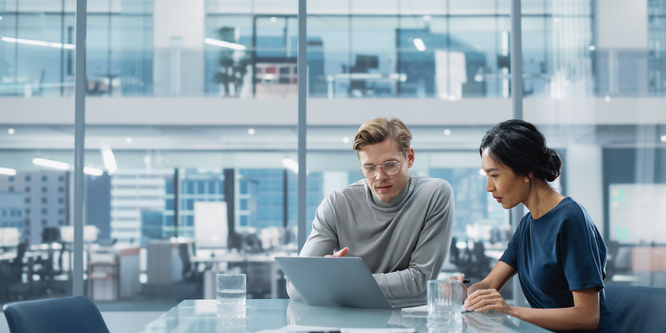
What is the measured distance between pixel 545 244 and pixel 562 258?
0.09m

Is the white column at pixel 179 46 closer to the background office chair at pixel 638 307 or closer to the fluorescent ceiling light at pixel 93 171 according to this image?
the fluorescent ceiling light at pixel 93 171

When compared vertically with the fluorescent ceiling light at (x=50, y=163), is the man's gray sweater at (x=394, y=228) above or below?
below

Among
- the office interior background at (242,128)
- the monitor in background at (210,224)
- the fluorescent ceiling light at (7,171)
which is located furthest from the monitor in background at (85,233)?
the monitor in background at (210,224)

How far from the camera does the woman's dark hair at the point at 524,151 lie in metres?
1.82

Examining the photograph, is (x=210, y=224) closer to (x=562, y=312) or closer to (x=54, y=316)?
(x=54, y=316)

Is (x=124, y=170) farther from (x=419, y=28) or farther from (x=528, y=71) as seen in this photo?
(x=528, y=71)

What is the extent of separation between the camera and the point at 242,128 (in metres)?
3.79

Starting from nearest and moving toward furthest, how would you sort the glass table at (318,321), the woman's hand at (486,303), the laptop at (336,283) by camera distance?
the glass table at (318,321)
the laptop at (336,283)
the woman's hand at (486,303)

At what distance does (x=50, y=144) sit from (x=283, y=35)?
1.60 metres

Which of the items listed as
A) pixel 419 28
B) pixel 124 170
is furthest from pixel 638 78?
pixel 124 170

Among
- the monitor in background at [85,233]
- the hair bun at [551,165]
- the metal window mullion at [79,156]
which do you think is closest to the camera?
the hair bun at [551,165]

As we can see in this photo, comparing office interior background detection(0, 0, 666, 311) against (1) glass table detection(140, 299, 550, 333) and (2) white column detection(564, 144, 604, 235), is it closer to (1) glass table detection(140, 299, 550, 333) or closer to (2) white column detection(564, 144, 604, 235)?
(2) white column detection(564, 144, 604, 235)

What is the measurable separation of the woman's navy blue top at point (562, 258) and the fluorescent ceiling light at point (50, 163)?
Result: 2820 mm

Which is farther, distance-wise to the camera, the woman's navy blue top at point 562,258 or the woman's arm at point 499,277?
the woman's arm at point 499,277
